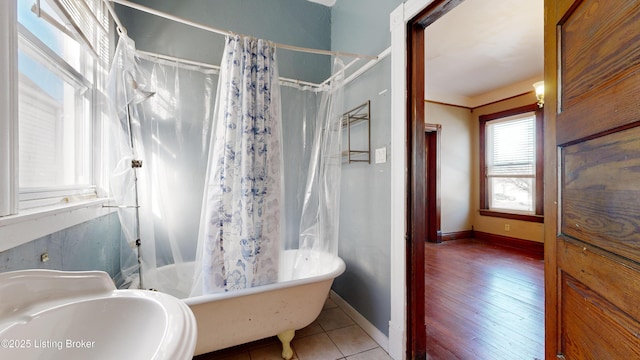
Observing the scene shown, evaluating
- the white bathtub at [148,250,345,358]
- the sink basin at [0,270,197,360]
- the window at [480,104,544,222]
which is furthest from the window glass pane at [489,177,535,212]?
the sink basin at [0,270,197,360]

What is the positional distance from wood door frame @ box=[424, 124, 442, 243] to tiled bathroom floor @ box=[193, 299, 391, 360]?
2.99 meters

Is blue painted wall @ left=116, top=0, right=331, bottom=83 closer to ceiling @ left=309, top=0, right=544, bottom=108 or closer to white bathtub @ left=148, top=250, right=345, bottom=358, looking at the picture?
ceiling @ left=309, top=0, right=544, bottom=108

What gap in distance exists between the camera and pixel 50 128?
1.18 m

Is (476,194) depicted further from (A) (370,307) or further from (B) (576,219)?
(B) (576,219)

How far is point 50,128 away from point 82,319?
1.01 meters

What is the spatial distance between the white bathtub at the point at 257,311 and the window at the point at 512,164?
3877 mm

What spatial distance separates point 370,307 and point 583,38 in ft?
5.81

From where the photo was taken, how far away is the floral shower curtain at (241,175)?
54.2 inches

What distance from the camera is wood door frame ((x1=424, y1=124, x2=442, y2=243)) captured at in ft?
14.2

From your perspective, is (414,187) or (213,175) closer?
(213,175)

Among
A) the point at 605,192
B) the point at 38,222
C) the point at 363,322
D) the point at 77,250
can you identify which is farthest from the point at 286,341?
the point at 605,192

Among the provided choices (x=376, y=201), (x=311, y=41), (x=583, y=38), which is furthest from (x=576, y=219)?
(x=311, y=41)

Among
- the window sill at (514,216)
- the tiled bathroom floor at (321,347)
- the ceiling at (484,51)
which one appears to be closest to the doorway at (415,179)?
the tiled bathroom floor at (321,347)

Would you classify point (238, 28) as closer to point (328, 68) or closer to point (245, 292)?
point (328, 68)
